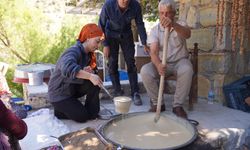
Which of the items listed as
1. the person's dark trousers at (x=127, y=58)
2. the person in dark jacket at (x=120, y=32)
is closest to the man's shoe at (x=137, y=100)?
the person in dark jacket at (x=120, y=32)

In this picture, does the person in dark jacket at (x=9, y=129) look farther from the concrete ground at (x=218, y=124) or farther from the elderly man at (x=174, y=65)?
the elderly man at (x=174, y=65)

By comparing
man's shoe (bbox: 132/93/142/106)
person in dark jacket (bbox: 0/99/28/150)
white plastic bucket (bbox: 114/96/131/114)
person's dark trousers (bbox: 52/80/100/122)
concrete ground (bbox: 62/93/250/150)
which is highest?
person in dark jacket (bbox: 0/99/28/150)

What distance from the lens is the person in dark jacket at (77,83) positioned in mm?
2705

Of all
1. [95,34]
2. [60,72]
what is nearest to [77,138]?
[60,72]

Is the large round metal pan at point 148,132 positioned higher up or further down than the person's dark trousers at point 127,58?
further down

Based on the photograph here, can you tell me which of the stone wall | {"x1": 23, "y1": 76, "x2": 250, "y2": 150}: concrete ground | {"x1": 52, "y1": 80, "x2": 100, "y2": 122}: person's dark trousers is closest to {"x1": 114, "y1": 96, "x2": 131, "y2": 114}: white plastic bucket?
{"x1": 23, "y1": 76, "x2": 250, "y2": 150}: concrete ground

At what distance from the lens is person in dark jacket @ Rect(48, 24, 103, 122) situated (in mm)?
2705

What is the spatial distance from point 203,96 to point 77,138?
6.61 ft


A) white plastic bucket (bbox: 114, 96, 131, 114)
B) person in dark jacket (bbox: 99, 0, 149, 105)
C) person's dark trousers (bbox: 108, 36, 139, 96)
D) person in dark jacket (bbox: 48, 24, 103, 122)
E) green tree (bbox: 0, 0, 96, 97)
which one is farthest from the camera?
green tree (bbox: 0, 0, 96, 97)

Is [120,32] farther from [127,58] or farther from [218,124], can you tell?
[218,124]

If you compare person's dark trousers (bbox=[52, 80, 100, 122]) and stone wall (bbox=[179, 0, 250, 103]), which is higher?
stone wall (bbox=[179, 0, 250, 103])

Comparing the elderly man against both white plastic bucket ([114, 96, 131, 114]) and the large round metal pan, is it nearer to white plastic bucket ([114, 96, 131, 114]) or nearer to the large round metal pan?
the large round metal pan

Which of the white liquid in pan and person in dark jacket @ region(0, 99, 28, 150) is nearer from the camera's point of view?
person in dark jacket @ region(0, 99, 28, 150)

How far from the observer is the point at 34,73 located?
411 cm
